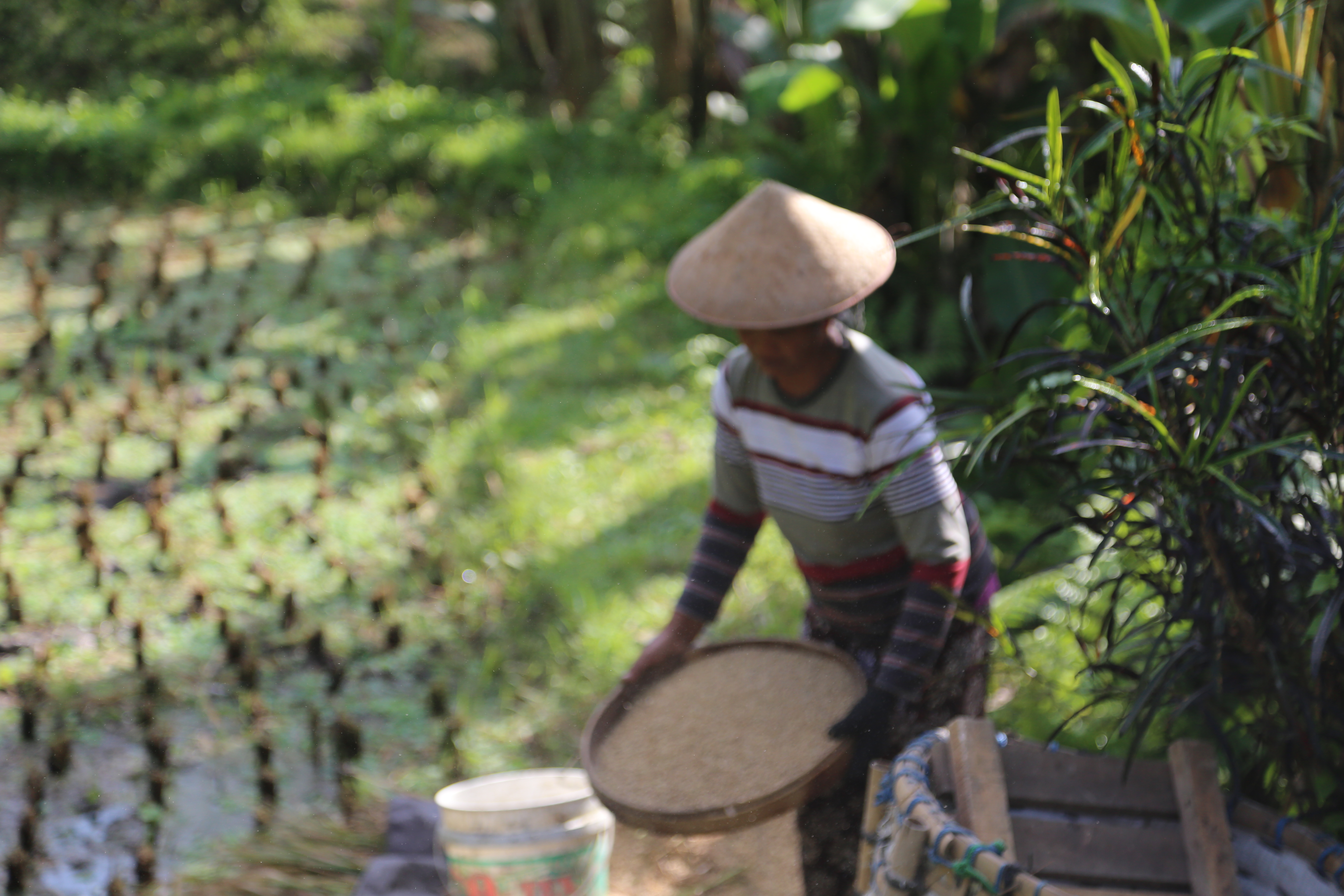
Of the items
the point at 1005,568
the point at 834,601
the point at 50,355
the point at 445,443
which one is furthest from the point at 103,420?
the point at 1005,568

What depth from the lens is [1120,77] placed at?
1569 millimetres

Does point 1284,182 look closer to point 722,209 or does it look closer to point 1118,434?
point 1118,434

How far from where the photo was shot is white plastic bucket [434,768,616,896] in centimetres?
228

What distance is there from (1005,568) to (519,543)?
2.41 metres

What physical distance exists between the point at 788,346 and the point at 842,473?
0.22 metres

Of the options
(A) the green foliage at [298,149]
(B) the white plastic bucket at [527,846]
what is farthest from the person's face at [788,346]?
(A) the green foliage at [298,149]

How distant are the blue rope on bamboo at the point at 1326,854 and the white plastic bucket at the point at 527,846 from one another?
3.70 ft

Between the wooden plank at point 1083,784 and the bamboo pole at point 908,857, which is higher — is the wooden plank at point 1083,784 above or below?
below

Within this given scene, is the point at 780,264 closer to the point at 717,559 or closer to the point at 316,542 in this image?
the point at 717,559

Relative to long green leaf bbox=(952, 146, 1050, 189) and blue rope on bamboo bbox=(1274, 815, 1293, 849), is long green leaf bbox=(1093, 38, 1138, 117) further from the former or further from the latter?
blue rope on bamboo bbox=(1274, 815, 1293, 849)

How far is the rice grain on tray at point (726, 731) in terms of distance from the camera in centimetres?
193

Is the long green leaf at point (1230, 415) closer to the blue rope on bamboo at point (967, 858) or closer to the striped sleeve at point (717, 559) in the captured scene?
the blue rope on bamboo at point (967, 858)

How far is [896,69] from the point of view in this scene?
5484 millimetres

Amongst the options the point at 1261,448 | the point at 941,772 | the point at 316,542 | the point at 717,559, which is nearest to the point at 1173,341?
the point at 1261,448
